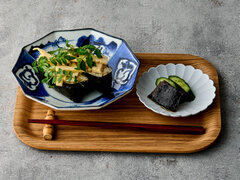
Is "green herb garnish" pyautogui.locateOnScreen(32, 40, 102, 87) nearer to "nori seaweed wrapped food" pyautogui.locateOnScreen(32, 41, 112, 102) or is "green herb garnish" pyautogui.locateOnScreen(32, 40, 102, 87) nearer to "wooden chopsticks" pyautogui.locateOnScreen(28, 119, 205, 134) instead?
"nori seaweed wrapped food" pyautogui.locateOnScreen(32, 41, 112, 102)

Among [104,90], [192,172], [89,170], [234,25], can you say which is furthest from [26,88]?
[234,25]

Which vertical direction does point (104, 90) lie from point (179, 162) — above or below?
above

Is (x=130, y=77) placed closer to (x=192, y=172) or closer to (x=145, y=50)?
(x=145, y=50)

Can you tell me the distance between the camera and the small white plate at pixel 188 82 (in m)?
1.59

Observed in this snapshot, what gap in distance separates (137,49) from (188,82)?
0.47 metres

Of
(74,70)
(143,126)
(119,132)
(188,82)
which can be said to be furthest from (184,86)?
(74,70)

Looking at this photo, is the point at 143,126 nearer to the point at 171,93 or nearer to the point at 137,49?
the point at 171,93

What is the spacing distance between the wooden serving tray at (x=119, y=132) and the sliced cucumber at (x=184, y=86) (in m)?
0.10

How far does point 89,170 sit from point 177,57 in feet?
2.83

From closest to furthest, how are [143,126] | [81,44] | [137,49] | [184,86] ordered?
[143,126] → [184,86] → [81,44] → [137,49]

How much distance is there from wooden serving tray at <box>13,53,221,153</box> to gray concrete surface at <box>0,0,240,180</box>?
0.06m

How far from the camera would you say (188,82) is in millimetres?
1729

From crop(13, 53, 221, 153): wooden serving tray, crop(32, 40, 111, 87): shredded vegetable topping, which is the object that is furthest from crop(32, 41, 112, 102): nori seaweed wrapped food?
crop(13, 53, 221, 153): wooden serving tray

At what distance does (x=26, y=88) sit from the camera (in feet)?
5.31
